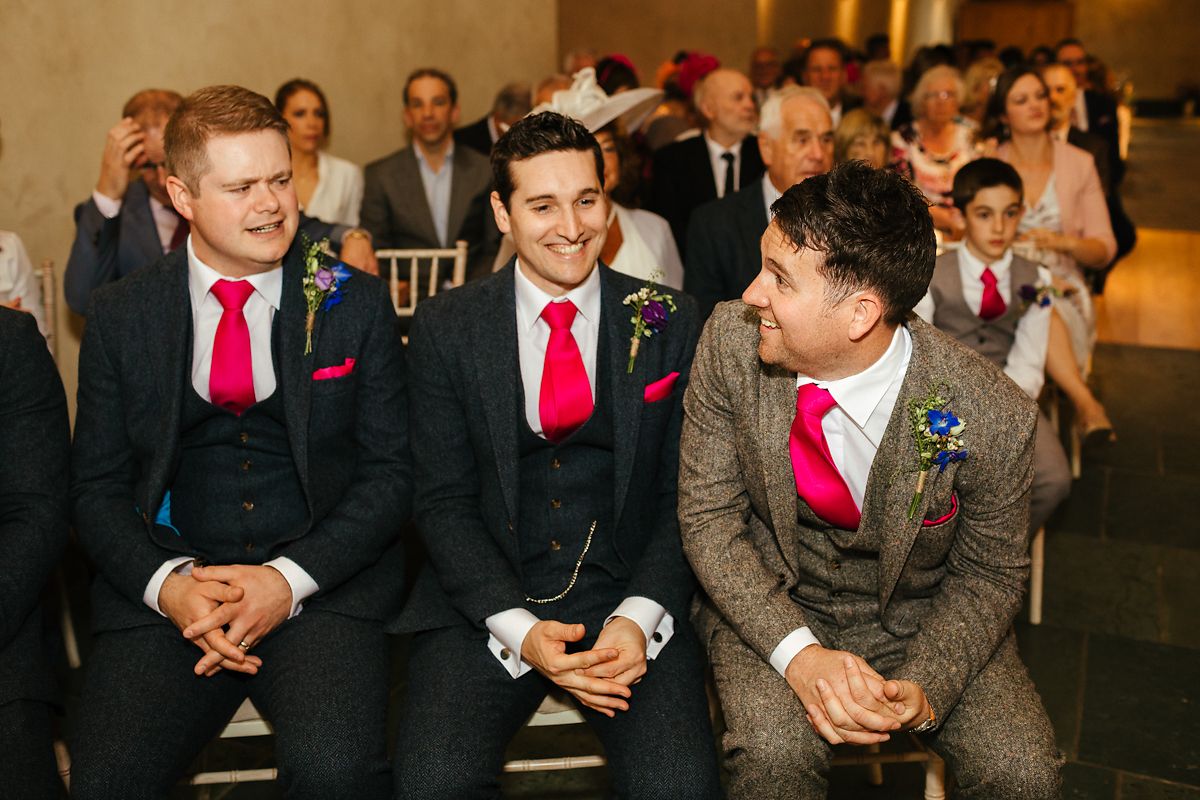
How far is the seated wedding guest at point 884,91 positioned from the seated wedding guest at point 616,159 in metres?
4.84

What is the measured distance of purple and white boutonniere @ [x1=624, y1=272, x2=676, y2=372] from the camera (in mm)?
2436

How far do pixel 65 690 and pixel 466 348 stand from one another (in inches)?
71.2

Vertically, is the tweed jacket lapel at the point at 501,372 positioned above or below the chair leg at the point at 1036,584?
above

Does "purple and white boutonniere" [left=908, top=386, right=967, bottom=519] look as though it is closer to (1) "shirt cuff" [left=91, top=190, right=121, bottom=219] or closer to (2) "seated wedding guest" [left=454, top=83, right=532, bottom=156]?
(1) "shirt cuff" [left=91, top=190, right=121, bottom=219]

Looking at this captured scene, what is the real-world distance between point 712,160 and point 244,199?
3.50 m

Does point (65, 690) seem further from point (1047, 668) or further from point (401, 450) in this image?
point (1047, 668)

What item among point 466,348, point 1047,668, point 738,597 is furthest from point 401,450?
point 1047,668

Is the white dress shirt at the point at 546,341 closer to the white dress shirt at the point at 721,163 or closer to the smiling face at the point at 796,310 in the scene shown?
the smiling face at the point at 796,310

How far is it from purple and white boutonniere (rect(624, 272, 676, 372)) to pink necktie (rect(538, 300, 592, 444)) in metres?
0.12

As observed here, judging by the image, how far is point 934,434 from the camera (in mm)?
2000

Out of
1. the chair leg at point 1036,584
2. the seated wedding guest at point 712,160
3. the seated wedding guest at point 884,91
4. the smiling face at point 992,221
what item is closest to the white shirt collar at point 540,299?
the smiling face at point 992,221

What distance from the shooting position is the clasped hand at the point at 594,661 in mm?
2125

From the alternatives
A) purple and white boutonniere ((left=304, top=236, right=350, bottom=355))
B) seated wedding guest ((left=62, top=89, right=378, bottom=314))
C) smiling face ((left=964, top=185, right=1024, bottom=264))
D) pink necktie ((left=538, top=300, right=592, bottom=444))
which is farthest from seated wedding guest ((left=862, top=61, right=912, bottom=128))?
purple and white boutonniere ((left=304, top=236, right=350, bottom=355))

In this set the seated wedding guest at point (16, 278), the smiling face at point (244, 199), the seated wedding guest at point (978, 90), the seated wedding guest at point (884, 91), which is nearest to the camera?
the smiling face at point (244, 199)
